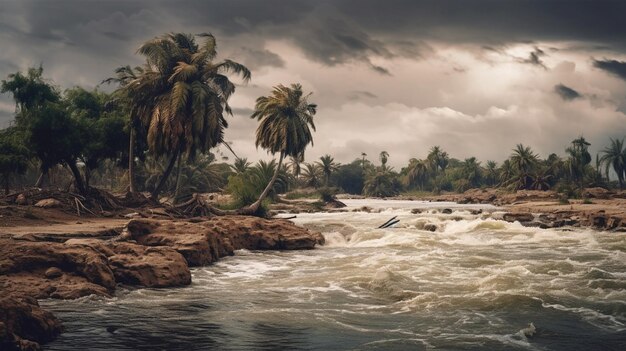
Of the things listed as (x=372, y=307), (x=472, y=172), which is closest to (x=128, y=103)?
(x=372, y=307)

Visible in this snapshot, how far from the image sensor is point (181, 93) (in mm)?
34406

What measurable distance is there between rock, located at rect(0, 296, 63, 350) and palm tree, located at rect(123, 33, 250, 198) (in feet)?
87.4

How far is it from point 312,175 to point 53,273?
93.1 m

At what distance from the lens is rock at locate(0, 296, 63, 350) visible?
730cm

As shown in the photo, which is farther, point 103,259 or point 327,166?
point 327,166

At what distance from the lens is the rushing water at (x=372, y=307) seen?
869 cm

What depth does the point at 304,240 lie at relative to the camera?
2297 centimetres

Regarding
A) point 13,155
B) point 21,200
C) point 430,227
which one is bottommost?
point 430,227

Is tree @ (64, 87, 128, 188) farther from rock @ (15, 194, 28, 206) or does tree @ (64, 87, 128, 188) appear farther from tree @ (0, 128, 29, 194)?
rock @ (15, 194, 28, 206)

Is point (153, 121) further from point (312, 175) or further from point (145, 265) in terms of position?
point (312, 175)

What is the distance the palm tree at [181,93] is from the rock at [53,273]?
22699 millimetres

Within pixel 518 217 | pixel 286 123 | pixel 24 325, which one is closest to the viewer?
pixel 24 325

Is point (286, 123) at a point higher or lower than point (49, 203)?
higher

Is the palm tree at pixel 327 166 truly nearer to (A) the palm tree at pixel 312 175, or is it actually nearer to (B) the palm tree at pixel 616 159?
(A) the palm tree at pixel 312 175
